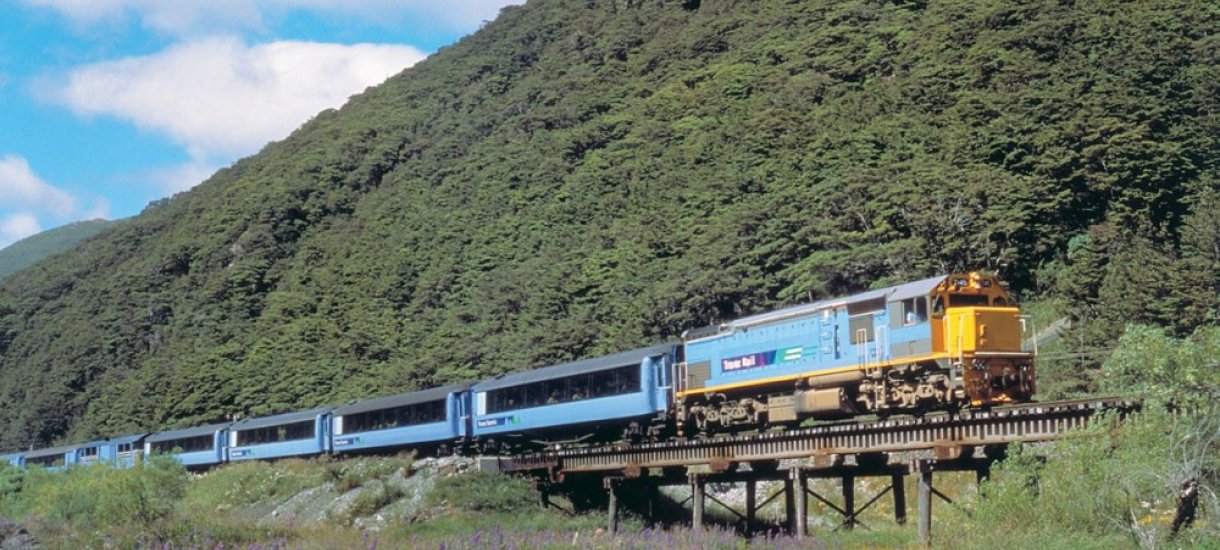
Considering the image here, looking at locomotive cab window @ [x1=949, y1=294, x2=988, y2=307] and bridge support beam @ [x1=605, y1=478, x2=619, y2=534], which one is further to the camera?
bridge support beam @ [x1=605, y1=478, x2=619, y2=534]

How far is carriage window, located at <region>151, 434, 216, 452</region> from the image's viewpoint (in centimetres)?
6562

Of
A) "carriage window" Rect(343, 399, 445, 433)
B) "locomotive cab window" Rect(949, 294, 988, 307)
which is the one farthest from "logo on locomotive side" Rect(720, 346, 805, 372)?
"carriage window" Rect(343, 399, 445, 433)

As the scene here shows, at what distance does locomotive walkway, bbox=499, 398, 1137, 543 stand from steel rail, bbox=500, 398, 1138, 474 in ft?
0.07

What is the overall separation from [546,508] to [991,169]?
30774mm

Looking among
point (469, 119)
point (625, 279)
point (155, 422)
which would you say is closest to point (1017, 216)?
point (625, 279)

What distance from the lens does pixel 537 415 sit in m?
42.8

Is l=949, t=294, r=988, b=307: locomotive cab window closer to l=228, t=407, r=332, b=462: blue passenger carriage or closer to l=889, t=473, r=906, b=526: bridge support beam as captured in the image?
l=889, t=473, r=906, b=526: bridge support beam

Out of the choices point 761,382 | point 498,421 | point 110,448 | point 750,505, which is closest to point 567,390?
point 498,421

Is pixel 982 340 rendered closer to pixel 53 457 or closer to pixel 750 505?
pixel 750 505

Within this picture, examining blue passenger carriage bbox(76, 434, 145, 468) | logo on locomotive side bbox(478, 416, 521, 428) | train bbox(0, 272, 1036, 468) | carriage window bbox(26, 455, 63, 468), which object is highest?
train bbox(0, 272, 1036, 468)

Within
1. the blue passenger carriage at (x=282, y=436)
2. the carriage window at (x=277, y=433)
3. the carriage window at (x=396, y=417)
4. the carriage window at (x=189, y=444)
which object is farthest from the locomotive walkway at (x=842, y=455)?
the carriage window at (x=189, y=444)

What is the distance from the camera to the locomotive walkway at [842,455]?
2486 cm

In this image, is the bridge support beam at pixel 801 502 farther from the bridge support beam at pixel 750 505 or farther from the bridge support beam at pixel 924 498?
the bridge support beam at pixel 750 505

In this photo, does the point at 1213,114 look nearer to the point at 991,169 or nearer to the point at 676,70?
the point at 991,169
